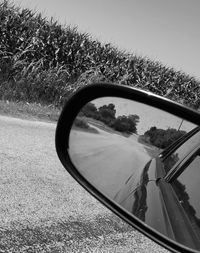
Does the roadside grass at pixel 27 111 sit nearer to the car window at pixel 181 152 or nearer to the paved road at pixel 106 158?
the paved road at pixel 106 158

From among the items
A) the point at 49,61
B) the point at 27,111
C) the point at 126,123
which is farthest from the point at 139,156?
the point at 49,61

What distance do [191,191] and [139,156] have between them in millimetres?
303

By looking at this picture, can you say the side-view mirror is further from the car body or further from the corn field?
the corn field

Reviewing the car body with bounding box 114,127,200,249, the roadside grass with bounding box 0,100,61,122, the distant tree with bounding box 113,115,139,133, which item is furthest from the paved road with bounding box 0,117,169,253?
the roadside grass with bounding box 0,100,61,122

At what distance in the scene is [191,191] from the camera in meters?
1.57

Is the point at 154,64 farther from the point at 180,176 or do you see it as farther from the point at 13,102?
the point at 180,176

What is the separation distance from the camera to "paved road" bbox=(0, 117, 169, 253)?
10.2 ft

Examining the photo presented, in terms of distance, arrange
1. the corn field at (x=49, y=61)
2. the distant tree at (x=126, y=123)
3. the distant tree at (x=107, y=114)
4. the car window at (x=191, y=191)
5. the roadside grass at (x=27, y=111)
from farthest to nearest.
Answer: the corn field at (x=49, y=61) < the roadside grass at (x=27, y=111) < the distant tree at (x=107, y=114) < the distant tree at (x=126, y=123) < the car window at (x=191, y=191)

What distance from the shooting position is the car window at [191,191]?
1.44 meters

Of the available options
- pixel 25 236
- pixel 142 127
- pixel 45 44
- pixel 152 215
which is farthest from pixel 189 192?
pixel 45 44

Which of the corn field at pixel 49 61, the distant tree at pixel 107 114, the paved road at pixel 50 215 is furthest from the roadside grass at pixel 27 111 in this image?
the distant tree at pixel 107 114

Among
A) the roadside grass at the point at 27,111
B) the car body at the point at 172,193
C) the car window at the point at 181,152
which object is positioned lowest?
the roadside grass at the point at 27,111

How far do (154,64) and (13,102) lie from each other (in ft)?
32.3

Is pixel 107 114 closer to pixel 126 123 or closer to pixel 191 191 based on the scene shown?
pixel 126 123
